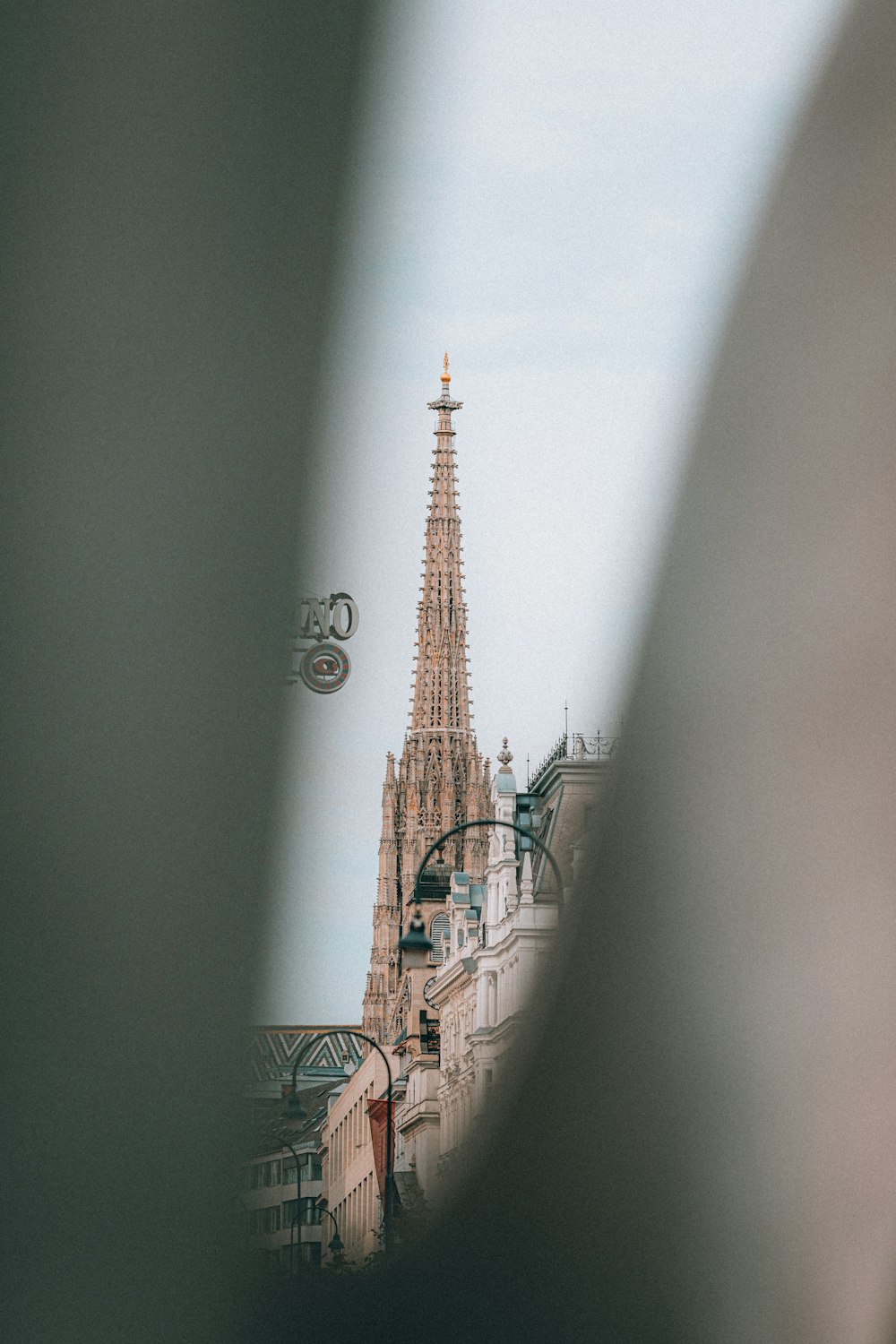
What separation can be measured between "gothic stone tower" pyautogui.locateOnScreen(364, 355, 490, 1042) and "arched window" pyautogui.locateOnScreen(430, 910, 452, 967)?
0.03 m

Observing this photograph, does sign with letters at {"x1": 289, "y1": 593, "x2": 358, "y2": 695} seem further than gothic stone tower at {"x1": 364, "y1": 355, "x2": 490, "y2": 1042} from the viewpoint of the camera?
No

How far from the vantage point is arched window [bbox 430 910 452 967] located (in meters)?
3.27

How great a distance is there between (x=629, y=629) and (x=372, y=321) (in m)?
0.77

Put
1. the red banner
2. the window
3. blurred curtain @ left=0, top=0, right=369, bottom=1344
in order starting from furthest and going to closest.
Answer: the red banner → the window → blurred curtain @ left=0, top=0, right=369, bottom=1344

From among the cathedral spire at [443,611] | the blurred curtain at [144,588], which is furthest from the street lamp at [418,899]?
the blurred curtain at [144,588]

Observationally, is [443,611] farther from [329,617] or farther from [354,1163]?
[354,1163]

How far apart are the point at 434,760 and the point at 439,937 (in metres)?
0.34

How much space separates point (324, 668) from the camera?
121 inches

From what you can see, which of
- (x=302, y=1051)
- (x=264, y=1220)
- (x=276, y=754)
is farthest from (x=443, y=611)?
(x=264, y=1220)

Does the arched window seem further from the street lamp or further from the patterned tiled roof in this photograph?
the patterned tiled roof

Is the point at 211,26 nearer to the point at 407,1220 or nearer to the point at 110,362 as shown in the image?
the point at 110,362

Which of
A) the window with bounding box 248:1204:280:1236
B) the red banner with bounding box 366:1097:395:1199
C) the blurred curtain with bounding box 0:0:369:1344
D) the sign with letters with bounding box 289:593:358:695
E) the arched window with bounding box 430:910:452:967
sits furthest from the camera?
the arched window with bounding box 430:910:452:967

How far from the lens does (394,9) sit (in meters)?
3.00

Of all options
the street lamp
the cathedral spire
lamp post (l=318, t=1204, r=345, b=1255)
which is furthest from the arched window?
lamp post (l=318, t=1204, r=345, b=1255)
